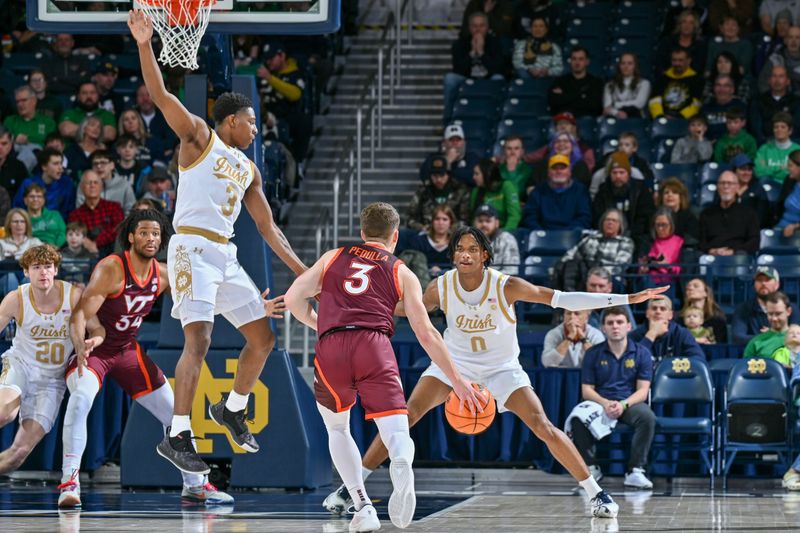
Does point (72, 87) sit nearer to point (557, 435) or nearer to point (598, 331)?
point (598, 331)

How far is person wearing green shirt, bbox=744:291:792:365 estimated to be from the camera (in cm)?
1287

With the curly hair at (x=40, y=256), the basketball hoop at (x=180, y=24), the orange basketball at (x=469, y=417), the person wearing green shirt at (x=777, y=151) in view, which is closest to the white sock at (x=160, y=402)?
the curly hair at (x=40, y=256)

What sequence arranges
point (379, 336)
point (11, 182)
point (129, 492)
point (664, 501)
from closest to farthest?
point (379, 336) → point (664, 501) → point (129, 492) → point (11, 182)

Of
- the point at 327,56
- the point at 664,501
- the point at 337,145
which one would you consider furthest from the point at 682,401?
the point at 327,56

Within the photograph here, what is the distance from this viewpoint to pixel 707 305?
1353 cm

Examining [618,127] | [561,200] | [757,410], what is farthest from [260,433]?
[618,127]

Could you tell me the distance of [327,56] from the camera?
19.5m

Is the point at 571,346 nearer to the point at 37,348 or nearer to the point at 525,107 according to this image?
the point at 37,348

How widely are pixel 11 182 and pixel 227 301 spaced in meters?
8.62

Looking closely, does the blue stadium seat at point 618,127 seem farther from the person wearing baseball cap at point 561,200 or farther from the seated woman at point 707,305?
the seated woman at point 707,305

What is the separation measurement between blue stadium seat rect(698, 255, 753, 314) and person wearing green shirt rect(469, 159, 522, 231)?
2185mm

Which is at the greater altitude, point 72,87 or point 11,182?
point 72,87

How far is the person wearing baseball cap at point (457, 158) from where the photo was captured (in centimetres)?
1627

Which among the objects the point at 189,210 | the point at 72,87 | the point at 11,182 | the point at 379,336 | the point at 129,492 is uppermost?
the point at 72,87
